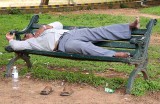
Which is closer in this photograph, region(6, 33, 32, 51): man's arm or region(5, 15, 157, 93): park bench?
region(5, 15, 157, 93): park bench

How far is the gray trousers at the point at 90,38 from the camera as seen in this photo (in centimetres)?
591

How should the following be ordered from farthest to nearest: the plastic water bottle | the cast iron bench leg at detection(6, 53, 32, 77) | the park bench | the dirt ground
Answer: the cast iron bench leg at detection(6, 53, 32, 77) < the plastic water bottle < the park bench < the dirt ground

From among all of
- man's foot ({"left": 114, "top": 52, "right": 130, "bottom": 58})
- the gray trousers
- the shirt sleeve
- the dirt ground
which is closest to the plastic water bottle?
the dirt ground

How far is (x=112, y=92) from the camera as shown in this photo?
5.77 meters

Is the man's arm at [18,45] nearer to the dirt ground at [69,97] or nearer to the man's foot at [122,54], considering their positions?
the dirt ground at [69,97]

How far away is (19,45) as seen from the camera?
6.25m

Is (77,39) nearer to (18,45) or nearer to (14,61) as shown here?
(18,45)

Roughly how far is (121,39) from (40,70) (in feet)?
4.59

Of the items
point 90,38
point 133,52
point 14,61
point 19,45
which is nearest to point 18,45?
point 19,45

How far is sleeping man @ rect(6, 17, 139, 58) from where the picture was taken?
19.4 feet

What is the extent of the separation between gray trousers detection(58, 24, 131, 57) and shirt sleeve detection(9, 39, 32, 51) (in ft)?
1.61

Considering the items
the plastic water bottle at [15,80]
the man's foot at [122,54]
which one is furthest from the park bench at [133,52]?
the plastic water bottle at [15,80]

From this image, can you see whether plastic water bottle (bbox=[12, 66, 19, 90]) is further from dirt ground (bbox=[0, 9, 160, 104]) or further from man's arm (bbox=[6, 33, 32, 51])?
man's arm (bbox=[6, 33, 32, 51])

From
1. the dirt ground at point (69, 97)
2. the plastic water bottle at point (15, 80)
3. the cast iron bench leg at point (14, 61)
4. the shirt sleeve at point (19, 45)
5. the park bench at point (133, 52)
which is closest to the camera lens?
the dirt ground at point (69, 97)
